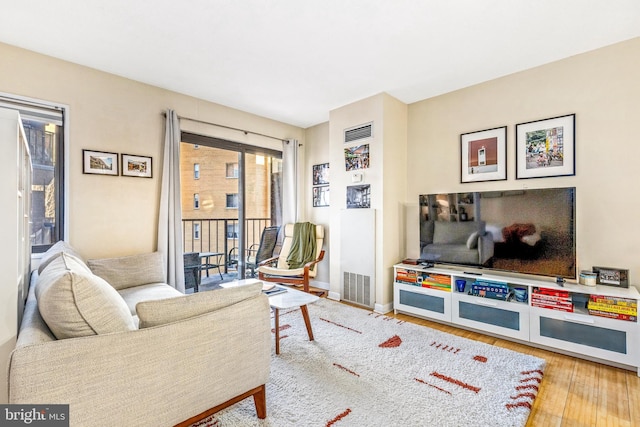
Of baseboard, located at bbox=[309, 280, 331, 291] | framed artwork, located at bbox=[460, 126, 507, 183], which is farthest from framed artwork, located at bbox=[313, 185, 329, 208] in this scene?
framed artwork, located at bbox=[460, 126, 507, 183]

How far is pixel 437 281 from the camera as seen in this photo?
314 centimetres

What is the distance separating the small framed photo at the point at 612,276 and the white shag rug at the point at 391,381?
0.89m

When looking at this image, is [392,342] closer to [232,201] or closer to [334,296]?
[334,296]

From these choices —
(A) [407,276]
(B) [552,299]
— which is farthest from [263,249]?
(B) [552,299]

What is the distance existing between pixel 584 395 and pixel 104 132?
4.54 metres

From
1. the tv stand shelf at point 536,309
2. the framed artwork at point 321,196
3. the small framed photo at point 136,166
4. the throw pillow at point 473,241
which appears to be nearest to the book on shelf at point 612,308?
the tv stand shelf at point 536,309

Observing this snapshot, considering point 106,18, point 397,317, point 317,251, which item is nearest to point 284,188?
point 317,251

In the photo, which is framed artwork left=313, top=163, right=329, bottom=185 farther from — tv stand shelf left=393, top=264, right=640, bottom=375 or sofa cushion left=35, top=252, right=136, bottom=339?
sofa cushion left=35, top=252, right=136, bottom=339

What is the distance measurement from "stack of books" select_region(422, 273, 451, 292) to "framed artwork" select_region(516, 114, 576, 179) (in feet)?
4.17

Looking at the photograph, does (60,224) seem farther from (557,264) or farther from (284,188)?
(557,264)

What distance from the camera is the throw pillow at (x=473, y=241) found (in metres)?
3.02

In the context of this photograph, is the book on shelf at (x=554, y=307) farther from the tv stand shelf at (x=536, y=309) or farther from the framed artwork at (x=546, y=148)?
the framed artwork at (x=546, y=148)

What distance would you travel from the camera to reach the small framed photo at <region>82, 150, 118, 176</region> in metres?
2.90

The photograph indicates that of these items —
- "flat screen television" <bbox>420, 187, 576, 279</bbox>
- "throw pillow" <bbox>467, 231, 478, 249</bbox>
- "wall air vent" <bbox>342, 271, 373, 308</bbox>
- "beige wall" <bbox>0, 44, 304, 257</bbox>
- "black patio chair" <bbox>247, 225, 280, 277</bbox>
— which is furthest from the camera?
"black patio chair" <bbox>247, 225, 280, 277</bbox>
